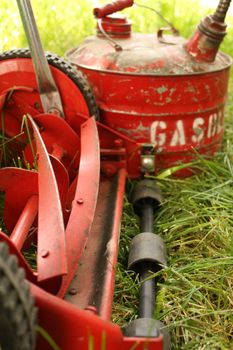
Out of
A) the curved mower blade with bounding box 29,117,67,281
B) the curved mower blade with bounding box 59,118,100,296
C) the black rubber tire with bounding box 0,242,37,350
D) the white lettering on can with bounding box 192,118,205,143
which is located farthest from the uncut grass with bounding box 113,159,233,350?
the black rubber tire with bounding box 0,242,37,350

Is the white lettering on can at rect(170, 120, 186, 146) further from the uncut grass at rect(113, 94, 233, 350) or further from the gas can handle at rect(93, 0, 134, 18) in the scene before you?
the gas can handle at rect(93, 0, 134, 18)

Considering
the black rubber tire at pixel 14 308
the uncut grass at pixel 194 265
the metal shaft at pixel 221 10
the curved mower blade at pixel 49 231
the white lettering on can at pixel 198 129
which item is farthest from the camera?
the white lettering on can at pixel 198 129

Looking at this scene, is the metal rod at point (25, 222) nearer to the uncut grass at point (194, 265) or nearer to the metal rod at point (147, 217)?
the uncut grass at point (194, 265)

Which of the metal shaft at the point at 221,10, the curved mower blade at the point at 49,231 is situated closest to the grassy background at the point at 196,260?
the curved mower blade at the point at 49,231

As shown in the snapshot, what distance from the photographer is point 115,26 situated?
2.28 metres

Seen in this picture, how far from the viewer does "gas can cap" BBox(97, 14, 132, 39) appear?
7.47ft

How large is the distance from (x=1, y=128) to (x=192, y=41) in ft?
3.07

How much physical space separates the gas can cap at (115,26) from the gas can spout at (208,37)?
1.06ft

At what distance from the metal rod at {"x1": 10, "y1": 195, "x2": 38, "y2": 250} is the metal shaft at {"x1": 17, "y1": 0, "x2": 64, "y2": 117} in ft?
1.80

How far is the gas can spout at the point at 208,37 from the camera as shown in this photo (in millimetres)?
2074

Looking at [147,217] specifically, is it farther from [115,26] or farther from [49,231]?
[115,26]

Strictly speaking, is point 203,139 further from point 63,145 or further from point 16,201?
point 16,201

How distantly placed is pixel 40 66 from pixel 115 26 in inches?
23.8

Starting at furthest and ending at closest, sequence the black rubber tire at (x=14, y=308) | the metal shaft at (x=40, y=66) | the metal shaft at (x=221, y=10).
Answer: the metal shaft at (x=221, y=10) < the metal shaft at (x=40, y=66) < the black rubber tire at (x=14, y=308)
